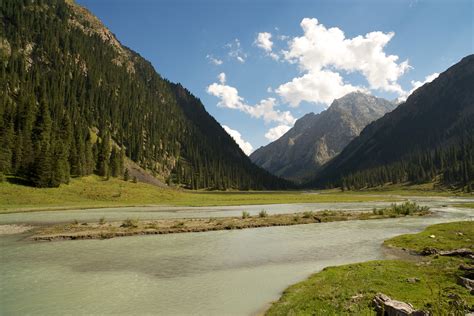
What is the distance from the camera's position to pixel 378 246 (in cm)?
3628

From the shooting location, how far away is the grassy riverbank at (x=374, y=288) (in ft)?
52.4

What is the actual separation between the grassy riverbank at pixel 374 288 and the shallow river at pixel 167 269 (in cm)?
215

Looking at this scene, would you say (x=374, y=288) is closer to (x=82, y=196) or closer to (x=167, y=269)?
(x=167, y=269)

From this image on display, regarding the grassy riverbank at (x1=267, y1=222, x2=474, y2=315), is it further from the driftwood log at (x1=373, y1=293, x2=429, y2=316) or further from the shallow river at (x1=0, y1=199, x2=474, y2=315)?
the shallow river at (x1=0, y1=199, x2=474, y2=315)

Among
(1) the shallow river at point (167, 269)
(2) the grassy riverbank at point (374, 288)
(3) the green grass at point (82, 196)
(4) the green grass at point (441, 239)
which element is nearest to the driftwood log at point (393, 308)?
(2) the grassy riverbank at point (374, 288)

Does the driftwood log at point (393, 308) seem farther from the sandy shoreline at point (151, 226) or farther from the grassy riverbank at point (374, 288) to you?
the sandy shoreline at point (151, 226)

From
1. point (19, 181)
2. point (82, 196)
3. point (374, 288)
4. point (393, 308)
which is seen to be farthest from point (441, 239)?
point (19, 181)

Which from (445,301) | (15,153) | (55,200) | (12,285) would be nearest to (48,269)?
(12,285)

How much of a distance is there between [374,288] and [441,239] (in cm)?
2315

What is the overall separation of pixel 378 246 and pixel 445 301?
2235 cm

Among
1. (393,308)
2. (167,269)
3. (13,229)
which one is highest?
(13,229)

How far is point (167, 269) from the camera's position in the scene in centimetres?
2673

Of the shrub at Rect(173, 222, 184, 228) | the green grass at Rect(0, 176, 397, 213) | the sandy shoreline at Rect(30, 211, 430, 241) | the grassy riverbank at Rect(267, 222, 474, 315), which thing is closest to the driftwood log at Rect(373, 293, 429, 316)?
the grassy riverbank at Rect(267, 222, 474, 315)

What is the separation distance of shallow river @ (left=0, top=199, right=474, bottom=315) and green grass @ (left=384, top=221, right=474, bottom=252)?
281 cm
